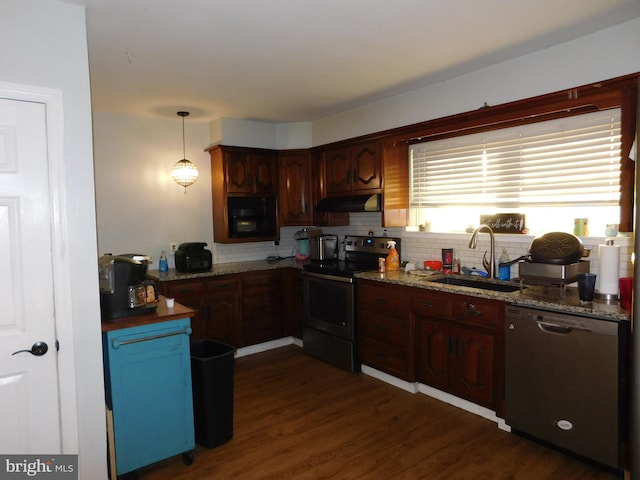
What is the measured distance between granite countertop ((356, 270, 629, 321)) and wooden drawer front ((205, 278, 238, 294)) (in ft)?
5.02

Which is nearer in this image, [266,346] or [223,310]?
[223,310]

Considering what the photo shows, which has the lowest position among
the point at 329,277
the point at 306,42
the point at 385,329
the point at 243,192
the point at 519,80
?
the point at 385,329

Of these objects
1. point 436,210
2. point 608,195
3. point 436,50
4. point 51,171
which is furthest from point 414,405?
point 51,171

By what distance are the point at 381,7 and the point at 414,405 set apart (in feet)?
9.10

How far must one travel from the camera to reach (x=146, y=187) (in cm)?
457

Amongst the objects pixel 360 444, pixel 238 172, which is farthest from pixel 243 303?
pixel 360 444

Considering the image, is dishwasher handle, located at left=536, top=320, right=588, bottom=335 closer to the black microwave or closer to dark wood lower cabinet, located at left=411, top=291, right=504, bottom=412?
dark wood lower cabinet, located at left=411, top=291, right=504, bottom=412

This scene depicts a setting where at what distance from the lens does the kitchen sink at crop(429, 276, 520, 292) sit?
3299 mm

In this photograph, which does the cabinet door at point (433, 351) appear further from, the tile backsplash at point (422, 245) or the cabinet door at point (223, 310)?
the cabinet door at point (223, 310)

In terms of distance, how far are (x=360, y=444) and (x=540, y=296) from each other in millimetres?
1524

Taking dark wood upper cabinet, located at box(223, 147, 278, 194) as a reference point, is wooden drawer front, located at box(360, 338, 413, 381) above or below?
below

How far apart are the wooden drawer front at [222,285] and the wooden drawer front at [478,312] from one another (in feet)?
7.45

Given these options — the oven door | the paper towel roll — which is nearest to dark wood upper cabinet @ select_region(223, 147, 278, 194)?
the oven door

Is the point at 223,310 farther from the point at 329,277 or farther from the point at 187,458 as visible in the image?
the point at 187,458
